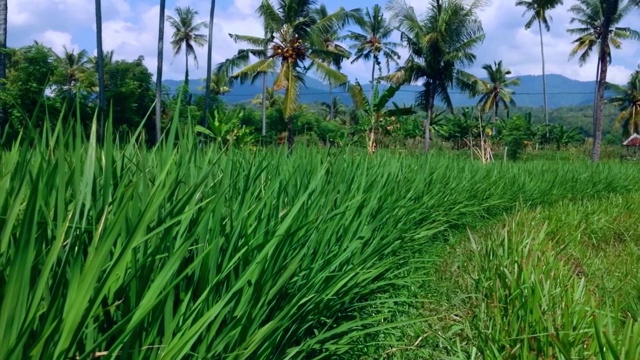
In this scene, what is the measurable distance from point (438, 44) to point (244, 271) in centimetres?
2804

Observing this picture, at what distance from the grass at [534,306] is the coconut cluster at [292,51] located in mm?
18968

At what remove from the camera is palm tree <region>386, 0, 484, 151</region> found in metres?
27.9

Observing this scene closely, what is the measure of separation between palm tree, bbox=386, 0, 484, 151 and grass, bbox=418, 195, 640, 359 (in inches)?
929

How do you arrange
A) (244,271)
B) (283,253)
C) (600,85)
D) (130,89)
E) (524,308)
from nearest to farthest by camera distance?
(244,271) → (283,253) → (524,308) → (600,85) → (130,89)

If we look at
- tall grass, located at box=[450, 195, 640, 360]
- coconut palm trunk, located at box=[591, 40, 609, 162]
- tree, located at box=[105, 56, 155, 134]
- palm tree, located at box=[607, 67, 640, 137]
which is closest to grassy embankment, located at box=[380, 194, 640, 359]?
tall grass, located at box=[450, 195, 640, 360]

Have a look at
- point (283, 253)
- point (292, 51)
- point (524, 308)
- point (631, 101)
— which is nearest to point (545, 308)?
point (524, 308)

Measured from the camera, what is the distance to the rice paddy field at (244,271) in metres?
0.93

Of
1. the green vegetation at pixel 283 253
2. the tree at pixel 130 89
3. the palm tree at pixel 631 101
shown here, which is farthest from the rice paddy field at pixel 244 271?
the palm tree at pixel 631 101

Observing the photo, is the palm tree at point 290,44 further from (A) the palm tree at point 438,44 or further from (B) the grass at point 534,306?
(B) the grass at point 534,306

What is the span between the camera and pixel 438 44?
92.3 feet

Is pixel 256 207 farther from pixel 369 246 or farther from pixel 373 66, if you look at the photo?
pixel 373 66

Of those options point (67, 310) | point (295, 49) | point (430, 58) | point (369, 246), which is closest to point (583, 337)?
point (369, 246)

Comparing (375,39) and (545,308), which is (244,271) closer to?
(545,308)

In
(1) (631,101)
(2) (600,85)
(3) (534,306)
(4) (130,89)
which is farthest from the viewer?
(1) (631,101)
